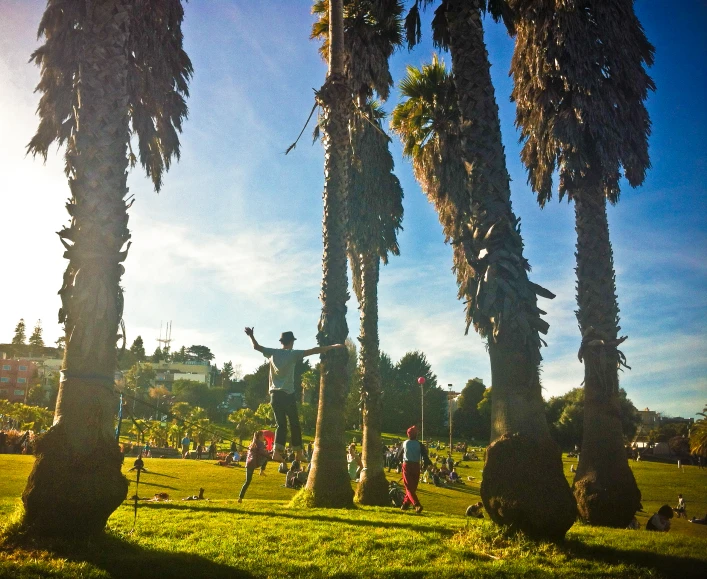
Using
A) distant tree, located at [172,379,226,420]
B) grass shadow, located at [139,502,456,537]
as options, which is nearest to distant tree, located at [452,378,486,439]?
distant tree, located at [172,379,226,420]

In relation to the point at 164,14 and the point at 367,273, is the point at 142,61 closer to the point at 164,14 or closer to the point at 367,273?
the point at 164,14

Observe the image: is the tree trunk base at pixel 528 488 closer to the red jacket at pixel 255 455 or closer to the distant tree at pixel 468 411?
the red jacket at pixel 255 455

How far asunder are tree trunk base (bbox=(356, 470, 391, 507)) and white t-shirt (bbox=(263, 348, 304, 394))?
8.36 metres

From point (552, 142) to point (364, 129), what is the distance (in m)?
7.22

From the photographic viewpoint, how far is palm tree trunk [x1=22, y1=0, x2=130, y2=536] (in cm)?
620

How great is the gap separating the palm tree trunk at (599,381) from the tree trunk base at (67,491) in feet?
31.0

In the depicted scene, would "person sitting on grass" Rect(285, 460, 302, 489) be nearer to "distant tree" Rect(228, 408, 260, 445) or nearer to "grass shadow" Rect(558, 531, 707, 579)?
"grass shadow" Rect(558, 531, 707, 579)

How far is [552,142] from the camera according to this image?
1334cm

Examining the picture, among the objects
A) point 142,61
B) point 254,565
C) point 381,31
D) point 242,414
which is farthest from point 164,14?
point 242,414

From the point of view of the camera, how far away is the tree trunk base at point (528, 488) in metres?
6.25

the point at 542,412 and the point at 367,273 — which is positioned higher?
the point at 367,273

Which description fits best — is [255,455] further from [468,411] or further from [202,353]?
[202,353]

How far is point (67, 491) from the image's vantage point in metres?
6.14

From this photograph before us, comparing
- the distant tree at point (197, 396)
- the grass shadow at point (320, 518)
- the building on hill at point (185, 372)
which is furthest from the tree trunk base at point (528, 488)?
the building on hill at point (185, 372)
